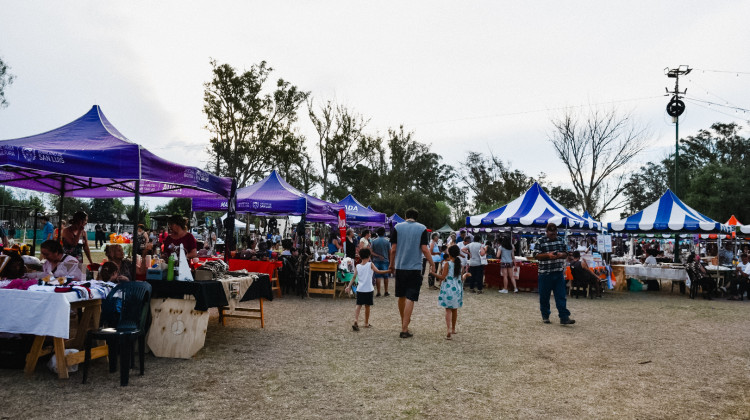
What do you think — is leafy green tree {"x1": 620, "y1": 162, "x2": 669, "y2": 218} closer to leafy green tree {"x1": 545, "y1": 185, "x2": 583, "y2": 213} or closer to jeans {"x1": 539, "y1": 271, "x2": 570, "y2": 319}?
leafy green tree {"x1": 545, "y1": 185, "x2": 583, "y2": 213}

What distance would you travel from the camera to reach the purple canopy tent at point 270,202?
12.4 metres

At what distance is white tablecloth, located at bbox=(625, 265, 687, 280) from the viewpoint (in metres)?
13.8

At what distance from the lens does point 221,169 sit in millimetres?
27469

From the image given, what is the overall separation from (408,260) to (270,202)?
651 centimetres

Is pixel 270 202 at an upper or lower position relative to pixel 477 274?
upper

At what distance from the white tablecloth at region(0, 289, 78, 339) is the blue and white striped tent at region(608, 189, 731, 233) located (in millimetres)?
14712

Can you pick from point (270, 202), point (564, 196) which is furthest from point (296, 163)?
point (564, 196)

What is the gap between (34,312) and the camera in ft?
14.7

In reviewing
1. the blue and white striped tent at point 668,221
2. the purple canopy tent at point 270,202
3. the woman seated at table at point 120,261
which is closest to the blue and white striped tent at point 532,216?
the blue and white striped tent at point 668,221

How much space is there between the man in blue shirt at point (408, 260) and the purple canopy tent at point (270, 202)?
595 centimetres

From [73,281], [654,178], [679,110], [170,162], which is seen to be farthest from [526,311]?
[654,178]

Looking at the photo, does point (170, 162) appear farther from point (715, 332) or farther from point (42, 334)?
point (715, 332)

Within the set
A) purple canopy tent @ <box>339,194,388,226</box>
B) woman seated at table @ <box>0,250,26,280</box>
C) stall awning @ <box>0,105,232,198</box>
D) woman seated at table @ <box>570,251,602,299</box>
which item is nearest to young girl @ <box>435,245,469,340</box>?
stall awning @ <box>0,105,232,198</box>

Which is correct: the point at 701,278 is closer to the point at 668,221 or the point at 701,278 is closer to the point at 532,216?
the point at 668,221
